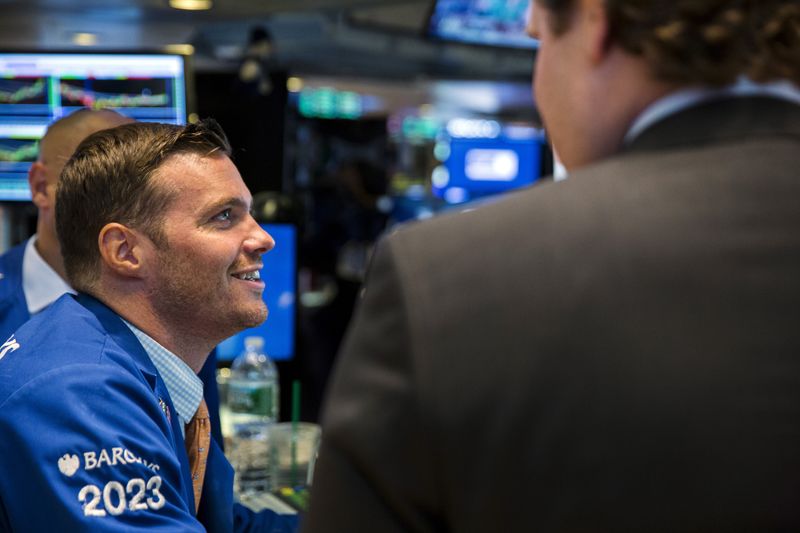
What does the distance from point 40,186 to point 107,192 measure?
3.36 ft

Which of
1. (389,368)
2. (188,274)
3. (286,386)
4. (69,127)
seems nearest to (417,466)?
(389,368)

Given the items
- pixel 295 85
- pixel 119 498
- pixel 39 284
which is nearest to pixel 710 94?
pixel 119 498

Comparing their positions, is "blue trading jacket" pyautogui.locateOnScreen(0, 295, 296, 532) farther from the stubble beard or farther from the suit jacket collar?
the suit jacket collar

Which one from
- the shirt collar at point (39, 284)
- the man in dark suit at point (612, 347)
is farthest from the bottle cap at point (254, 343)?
the man in dark suit at point (612, 347)

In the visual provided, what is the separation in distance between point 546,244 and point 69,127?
213 centimetres

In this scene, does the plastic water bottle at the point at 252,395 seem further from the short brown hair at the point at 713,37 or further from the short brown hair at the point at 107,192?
the short brown hair at the point at 713,37

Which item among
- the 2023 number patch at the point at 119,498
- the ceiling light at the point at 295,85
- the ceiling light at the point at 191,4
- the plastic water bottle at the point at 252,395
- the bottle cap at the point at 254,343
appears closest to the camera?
the 2023 number patch at the point at 119,498

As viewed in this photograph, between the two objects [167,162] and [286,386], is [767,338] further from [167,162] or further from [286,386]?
[286,386]

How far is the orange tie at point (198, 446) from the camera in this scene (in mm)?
1617

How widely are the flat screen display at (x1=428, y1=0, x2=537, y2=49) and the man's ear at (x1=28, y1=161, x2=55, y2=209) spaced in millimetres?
3440

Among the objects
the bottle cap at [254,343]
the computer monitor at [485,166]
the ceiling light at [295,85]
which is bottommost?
the computer monitor at [485,166]

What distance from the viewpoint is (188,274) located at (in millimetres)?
1669

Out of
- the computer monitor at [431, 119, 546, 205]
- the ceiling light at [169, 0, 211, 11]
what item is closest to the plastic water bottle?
the ceiling light at [169, 0, 211, 11]

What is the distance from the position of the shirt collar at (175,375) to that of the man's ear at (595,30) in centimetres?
111
